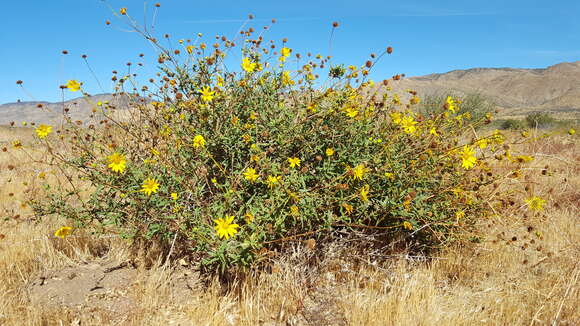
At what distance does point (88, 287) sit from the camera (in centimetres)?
245

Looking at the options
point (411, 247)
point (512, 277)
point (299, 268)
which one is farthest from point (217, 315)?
point (512, 277)

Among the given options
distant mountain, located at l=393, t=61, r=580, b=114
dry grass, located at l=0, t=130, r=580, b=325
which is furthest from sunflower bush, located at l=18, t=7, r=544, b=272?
distant mountain, located at l=393, t=61, r=580, b=114

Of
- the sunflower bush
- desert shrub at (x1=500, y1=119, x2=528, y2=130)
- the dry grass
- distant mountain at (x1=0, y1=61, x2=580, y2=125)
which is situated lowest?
the dry grass

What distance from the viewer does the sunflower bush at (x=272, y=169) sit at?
230 cm

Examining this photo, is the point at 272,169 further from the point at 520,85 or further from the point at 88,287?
the point at 520,85

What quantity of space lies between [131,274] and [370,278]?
174 centimetres

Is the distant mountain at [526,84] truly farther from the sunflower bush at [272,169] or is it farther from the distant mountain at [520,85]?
the sunflower bush at [272,169]

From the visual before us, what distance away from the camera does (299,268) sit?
2.45 meters

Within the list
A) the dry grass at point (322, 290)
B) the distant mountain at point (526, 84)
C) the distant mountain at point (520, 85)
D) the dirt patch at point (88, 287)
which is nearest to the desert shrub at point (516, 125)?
the dry grass at point (322, 290)

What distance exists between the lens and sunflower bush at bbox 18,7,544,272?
2.30 meters

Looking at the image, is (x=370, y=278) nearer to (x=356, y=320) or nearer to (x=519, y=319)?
(x=356, y=320)

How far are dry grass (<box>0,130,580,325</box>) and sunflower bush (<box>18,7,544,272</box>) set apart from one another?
215mm

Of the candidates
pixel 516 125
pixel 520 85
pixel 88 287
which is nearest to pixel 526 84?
pixel 520 85

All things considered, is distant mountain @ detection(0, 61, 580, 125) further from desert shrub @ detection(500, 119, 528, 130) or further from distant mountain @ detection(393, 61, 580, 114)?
desert shrub @ detection(500, 119, 528, 130)
